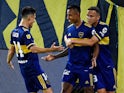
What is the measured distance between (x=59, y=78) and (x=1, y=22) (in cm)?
176

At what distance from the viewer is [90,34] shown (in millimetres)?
8633

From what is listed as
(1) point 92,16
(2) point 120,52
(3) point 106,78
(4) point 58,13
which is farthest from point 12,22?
(3) point 106,78

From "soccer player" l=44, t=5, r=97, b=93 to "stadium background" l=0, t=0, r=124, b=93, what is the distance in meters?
1.64

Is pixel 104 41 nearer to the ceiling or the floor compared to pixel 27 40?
nearer to the floor

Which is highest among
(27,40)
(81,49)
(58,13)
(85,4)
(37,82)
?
(85,4)

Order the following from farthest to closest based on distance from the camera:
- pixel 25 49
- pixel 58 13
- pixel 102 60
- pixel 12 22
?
pixel 12 22 → pixel 58 13 → pixel 102 60 → pixel 25 49

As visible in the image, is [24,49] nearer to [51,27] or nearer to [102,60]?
[102,60]

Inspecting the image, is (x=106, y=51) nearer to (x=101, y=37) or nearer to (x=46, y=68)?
(x=101, y=37)

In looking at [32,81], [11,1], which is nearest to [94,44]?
[32,81]

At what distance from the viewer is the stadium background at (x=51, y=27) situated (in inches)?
402

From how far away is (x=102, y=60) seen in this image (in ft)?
29.8

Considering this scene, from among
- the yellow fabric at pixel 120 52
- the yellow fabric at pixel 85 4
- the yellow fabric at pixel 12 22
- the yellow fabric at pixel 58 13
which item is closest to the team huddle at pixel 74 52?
the yellow fabric at pixel 120 52

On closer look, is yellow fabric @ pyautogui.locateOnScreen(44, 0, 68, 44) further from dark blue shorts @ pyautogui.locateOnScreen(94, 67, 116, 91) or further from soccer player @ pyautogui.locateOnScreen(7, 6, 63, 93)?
soccer player @ pyautogui.locateOnScreen(7, 6, 63, 93)

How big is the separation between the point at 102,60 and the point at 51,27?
6.86ft
